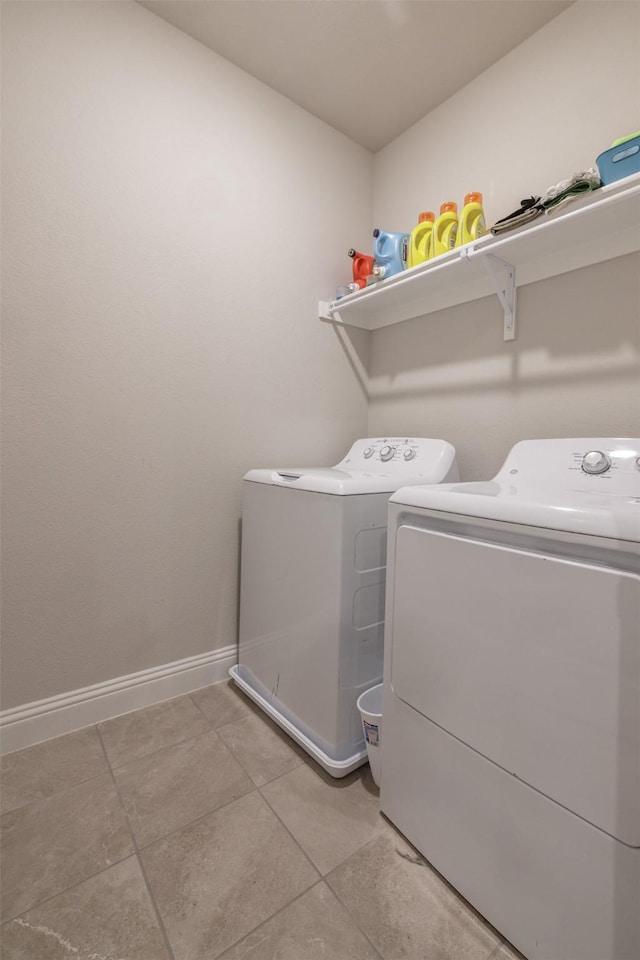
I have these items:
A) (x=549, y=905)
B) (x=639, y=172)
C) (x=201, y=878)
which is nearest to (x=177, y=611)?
(x=201, y=878)

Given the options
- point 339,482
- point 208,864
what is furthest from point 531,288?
point 208,864

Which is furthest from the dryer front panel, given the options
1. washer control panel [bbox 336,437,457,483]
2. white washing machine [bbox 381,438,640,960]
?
washer control panel [bbox 336,437,457,483]

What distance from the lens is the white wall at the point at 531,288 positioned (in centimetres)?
126

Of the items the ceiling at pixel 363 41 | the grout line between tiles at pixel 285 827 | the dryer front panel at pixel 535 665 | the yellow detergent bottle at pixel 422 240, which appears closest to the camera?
the dryer front panel at pixel 535 665

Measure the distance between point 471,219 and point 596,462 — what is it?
0.95 m

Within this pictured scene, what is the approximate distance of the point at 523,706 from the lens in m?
0.74

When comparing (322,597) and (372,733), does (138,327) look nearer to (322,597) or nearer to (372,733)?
(322,597)

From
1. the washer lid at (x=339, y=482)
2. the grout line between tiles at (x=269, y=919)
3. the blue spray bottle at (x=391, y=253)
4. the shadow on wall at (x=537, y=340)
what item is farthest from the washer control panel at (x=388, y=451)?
the grout line between tiles at (x=269, y=919)

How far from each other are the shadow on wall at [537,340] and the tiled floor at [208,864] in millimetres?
1392

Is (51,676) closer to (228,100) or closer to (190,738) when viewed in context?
(190,738)

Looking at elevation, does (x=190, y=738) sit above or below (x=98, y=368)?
below

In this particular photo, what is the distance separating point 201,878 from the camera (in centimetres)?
91

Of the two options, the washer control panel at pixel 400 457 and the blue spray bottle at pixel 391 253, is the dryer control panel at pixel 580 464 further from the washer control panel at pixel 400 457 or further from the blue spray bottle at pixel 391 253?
the blue spray bottle at pixel 391 253

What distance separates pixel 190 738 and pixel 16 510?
35.7 inches
